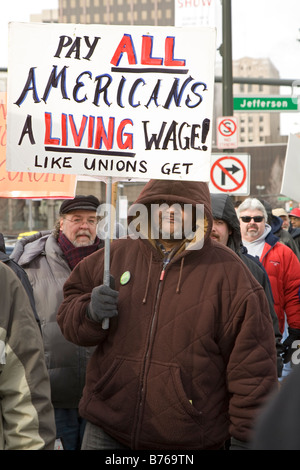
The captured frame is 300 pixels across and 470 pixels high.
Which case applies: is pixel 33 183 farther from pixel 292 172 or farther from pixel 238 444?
pixel 238 444

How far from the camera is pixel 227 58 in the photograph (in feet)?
37.9

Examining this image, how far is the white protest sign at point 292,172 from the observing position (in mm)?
6820

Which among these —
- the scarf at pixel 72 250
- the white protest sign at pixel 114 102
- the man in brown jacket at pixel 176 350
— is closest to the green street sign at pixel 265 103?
the scarf at pixel 72 250

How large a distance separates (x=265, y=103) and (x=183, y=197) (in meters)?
9.27

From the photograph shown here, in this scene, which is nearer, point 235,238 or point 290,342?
point 235,238

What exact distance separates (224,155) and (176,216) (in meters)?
7.45

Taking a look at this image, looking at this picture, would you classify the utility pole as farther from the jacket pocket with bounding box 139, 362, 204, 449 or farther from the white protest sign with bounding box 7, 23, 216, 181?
the jacket pocket with bounding box 139, 362, 204, 449

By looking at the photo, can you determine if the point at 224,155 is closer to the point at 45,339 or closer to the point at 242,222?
the point at 242,222

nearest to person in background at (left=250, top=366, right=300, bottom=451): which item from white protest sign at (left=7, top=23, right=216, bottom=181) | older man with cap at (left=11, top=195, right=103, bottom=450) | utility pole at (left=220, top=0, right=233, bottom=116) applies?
white protest sign at (left=7, top=23, right=216, bottom=181)

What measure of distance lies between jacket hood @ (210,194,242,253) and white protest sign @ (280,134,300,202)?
182 centimetres

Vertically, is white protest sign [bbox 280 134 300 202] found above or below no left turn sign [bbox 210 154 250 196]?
below

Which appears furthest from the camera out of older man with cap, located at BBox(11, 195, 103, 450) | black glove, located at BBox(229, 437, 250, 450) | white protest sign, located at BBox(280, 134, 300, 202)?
white protest sign, located at BBox(280, 134, 300, 202)

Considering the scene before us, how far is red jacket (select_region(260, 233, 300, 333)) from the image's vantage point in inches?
244

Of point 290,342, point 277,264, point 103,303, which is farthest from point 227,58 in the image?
point 103,303
